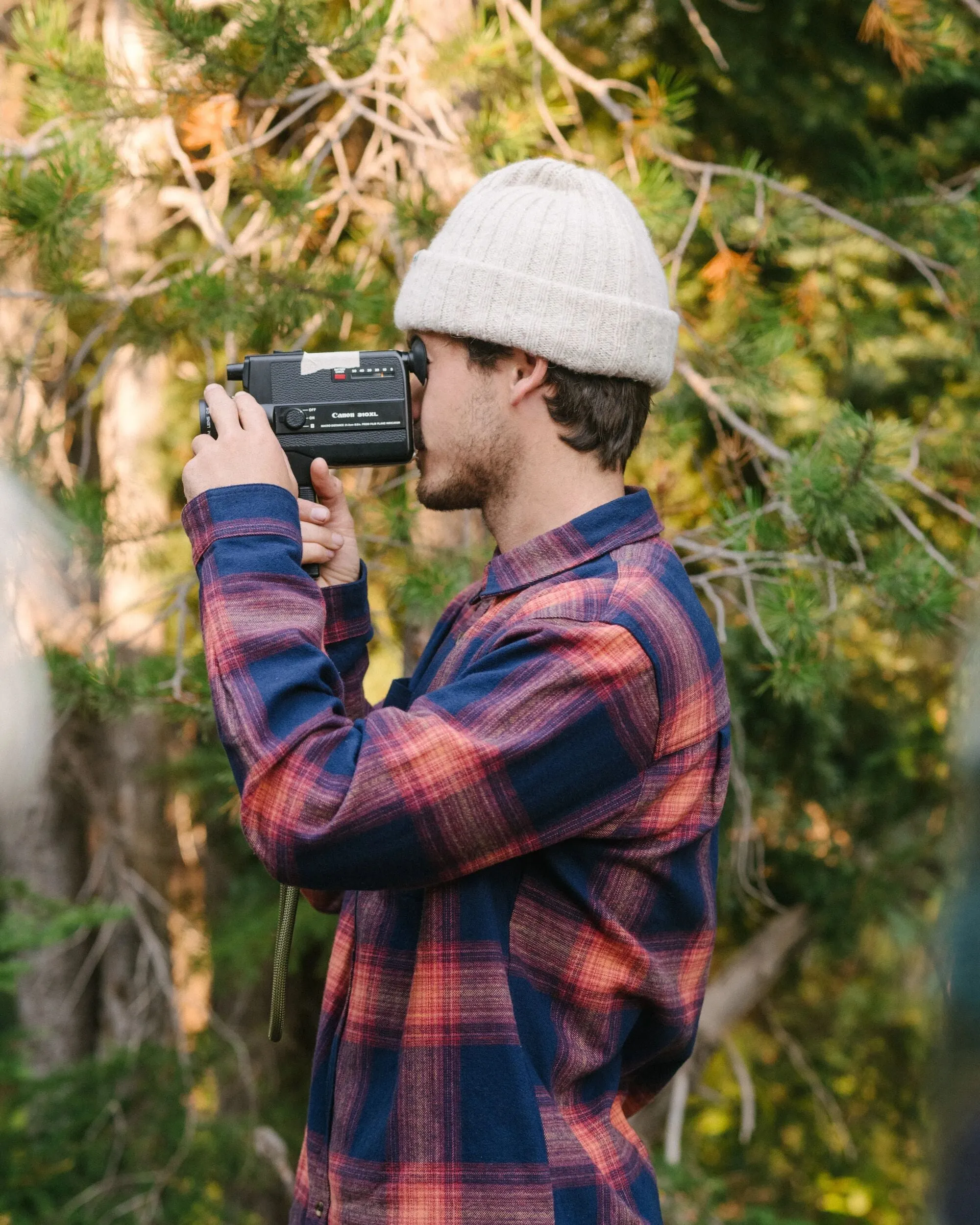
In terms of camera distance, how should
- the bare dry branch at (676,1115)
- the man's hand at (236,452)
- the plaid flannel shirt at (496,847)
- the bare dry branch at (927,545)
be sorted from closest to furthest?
the plaid flannel shirt at (496,847) < the man's hand at (236,452) < the bare dry branch at (927,545) < the bare dry branch at (676,1115)

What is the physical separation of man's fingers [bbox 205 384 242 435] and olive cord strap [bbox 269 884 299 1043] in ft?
1.71

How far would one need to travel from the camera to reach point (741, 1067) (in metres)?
3.04

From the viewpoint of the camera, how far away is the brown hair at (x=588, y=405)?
1.28 m

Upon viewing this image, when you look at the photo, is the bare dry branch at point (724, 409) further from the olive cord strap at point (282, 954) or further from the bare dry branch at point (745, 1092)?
the bare dry branch at point (745, 1092)

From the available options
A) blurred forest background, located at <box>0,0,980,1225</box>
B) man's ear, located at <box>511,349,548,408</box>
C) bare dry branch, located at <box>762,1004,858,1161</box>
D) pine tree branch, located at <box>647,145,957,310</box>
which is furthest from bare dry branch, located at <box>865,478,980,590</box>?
bare dry branch, located at <box>762,1004,858,1161</box>

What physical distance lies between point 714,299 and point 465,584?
89 centimetres

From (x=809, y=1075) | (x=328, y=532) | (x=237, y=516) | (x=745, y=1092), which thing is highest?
(x=237, y=516)

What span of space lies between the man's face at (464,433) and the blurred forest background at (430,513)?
54cm

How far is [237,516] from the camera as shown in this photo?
3.71ft

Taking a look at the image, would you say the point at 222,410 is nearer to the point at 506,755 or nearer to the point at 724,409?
the point at 506,755

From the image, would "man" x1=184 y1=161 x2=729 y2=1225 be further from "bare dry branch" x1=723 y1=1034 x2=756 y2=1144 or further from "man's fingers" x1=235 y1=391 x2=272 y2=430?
"bare dry branch" x1=723 y1=1034 x2=756 y2=1144

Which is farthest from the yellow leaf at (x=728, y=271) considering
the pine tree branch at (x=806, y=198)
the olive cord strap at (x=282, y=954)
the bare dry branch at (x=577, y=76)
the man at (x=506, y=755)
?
the olive cord strap at (x=282, y=954)

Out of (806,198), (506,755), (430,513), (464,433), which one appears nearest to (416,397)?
(464,433)

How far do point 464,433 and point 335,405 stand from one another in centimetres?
15
